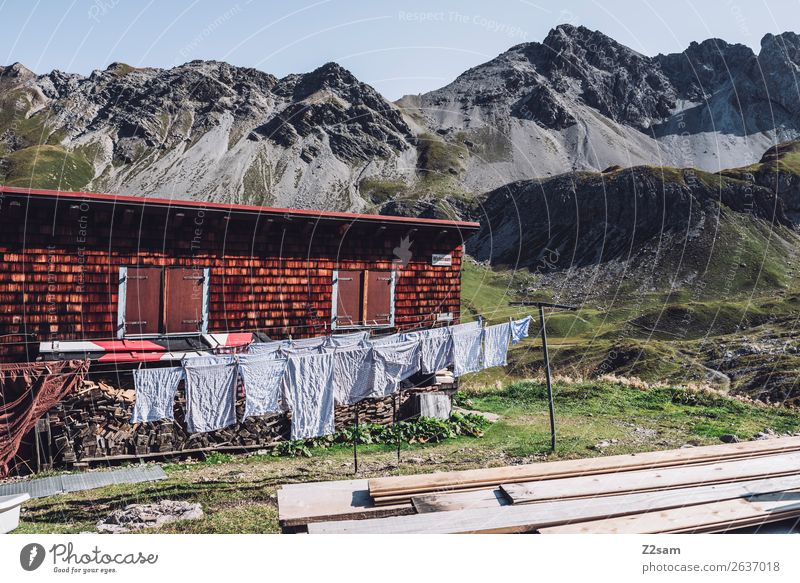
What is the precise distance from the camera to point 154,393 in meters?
13.3

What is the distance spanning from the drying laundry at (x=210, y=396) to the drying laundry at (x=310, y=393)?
4.27ft

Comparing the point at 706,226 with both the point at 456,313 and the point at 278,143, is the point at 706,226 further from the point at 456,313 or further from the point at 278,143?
the point at 278,143

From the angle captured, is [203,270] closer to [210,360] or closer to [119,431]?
[210,360]

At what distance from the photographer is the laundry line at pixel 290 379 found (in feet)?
44.1

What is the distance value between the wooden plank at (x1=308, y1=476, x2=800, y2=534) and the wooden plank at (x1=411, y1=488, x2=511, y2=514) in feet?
0.83

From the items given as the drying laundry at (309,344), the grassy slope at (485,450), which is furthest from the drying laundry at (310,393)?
the drying laundry at (309,344)

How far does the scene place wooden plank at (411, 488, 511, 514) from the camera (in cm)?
802

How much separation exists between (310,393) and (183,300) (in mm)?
5964

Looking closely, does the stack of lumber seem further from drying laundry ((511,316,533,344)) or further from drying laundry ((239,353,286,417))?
drying laundry ((511,316,533,344))

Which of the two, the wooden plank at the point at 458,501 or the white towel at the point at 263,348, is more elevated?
the white towel at the point at 263,348

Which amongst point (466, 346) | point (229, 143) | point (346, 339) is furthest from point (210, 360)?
point (229, 143)

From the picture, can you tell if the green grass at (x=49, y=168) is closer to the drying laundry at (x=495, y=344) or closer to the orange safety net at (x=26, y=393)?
the orange safety net at (x=26, y=393)
